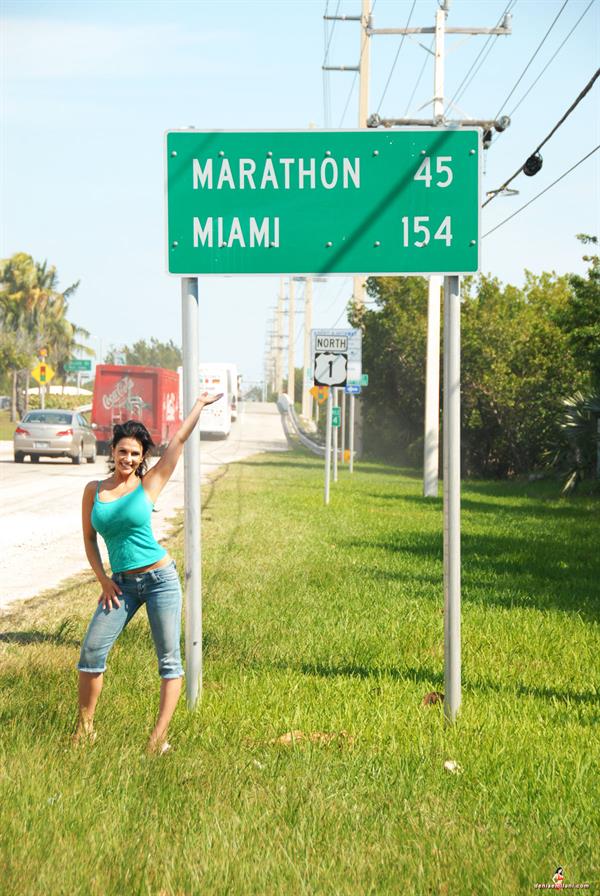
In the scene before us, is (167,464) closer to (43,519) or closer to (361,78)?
(43,519)

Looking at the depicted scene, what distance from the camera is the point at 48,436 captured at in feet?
125

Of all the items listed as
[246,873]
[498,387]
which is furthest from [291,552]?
[498,387]

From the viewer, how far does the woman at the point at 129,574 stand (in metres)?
5.86

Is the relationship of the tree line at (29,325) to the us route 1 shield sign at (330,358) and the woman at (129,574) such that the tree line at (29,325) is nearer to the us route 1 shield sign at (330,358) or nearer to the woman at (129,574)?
the us route 1 shield sign at (330,358)

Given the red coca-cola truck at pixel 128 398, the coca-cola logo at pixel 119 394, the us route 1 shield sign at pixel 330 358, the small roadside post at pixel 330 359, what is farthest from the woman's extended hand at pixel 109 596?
the coca-cola logo at pixel 119 394

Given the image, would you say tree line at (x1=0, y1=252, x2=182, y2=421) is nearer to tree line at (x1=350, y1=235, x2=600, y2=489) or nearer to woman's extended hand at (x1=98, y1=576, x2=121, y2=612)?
tree line at (x1=350, y1=235, x2=600, y2=489)

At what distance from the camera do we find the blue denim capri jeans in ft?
19.2

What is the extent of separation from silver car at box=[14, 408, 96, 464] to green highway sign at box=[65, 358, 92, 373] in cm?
6087

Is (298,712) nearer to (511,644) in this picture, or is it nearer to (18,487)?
(511,644)

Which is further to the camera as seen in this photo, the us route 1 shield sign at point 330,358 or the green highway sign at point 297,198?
the us route 1 shield sign at point 330,358

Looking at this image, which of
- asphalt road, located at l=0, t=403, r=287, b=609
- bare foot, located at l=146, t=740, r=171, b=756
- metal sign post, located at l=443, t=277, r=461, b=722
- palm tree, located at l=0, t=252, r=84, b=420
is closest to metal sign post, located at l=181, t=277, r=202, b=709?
bare foot, located at l=146, t=740, r=171, b=756

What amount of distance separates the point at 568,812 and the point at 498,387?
32652mm

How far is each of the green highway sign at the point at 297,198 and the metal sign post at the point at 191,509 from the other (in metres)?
0.22

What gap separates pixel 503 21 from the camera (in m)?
29.3
